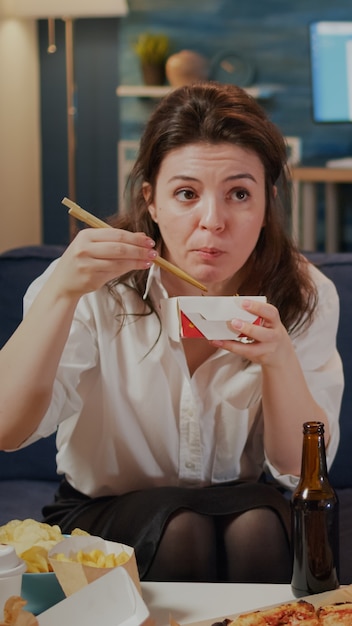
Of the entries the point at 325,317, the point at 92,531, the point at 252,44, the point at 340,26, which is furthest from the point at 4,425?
the point at 252,44

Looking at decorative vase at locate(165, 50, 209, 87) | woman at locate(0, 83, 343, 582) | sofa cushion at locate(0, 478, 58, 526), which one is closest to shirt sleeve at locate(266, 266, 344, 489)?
woman at locate(0, 83, 343, 582)

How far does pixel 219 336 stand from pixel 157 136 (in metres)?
0.44

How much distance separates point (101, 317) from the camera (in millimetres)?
1734

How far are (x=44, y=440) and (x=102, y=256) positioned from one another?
849mm

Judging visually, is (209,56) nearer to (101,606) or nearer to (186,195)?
(186,195)

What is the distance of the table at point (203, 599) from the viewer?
1.22 meters

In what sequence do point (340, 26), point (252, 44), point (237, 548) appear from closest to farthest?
1. point (237, 548)
2. point (340, 26)
3. point (252, 44)

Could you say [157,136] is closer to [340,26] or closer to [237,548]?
[237,548]

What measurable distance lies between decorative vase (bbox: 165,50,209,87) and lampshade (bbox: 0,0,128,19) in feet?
2.35

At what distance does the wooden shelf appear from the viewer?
5691mm

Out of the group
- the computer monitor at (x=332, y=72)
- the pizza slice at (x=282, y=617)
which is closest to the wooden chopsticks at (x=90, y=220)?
the pizza slice at (x=282, y=617)

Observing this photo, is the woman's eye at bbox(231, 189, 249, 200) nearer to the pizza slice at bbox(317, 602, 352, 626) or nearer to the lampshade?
the pizza slice at bbox(317, 602, 352, 626)

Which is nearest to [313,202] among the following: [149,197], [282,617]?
[149,197]

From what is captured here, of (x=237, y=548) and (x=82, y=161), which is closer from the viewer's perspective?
(x=237, y=548)
